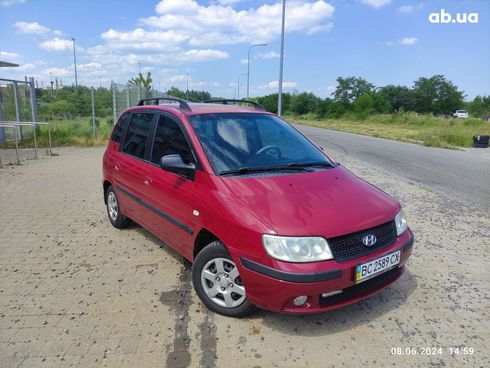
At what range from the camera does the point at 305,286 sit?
2613 millimetres

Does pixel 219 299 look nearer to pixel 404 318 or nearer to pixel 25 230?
pixel 404 318

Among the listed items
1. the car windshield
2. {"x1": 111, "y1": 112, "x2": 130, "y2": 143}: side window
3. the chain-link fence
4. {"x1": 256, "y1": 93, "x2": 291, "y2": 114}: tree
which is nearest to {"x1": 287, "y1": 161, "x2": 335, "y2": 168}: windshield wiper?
the car windshield

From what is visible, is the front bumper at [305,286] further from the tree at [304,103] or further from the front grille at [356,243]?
the tree at [304,103]

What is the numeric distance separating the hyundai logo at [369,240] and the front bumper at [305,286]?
8cm

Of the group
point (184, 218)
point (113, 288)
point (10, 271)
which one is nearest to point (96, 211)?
point (10, 271)

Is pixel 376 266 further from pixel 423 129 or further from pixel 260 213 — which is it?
pixel 423 129

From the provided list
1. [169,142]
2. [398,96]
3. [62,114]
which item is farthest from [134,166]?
[398,96]

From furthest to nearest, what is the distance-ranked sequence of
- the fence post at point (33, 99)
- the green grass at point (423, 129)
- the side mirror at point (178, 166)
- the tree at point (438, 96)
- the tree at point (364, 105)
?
the tree at point (438, 96) → the tree at point (364, 105) → the green grass at point (423, 129) → the fence post at point (33, 99) → the side mirror at point (178, 166)

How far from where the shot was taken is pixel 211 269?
10.5 ft

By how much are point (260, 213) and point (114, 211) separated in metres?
3.15

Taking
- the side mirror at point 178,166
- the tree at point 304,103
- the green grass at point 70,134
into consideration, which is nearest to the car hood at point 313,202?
the side mirror at point 178,166

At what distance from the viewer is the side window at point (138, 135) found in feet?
14.3

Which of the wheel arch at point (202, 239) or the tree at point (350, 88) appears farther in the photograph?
the tree at point (350, 88)

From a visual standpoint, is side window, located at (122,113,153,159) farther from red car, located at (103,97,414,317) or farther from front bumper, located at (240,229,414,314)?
front bumper, located at (240,229,414,314)
